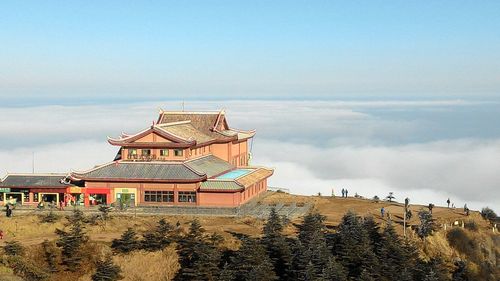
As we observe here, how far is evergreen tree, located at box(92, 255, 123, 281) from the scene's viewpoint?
149ft

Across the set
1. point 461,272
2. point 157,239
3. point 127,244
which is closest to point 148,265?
point 157,239

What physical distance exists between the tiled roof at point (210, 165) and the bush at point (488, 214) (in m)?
27.4

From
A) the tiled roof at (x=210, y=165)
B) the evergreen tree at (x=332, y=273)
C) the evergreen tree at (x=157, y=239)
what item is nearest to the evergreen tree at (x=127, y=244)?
the evergreen tree at (x=157, y=239)

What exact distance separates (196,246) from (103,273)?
270 inches

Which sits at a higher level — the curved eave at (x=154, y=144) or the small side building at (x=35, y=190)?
the curved eave at (x=154, y=144)

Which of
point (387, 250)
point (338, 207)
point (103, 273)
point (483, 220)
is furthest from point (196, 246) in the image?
point (483, 220)

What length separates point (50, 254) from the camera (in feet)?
157

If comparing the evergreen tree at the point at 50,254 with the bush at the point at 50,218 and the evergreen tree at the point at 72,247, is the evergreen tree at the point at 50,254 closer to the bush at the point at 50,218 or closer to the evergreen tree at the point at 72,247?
the evergreen tree at the point at 72,247

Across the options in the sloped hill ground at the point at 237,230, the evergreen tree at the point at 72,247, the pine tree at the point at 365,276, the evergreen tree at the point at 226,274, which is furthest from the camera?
the sloped hill ground at the point at 237,230

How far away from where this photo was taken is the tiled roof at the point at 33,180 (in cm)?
6391

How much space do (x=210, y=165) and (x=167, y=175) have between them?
809cm

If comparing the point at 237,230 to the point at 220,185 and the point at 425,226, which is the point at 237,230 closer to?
the point at 220,185

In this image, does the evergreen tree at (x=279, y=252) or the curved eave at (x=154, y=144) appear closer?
the evergreen tree at (x=279, y=252)

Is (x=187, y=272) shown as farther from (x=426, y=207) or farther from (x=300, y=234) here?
(x=426, y=207)
